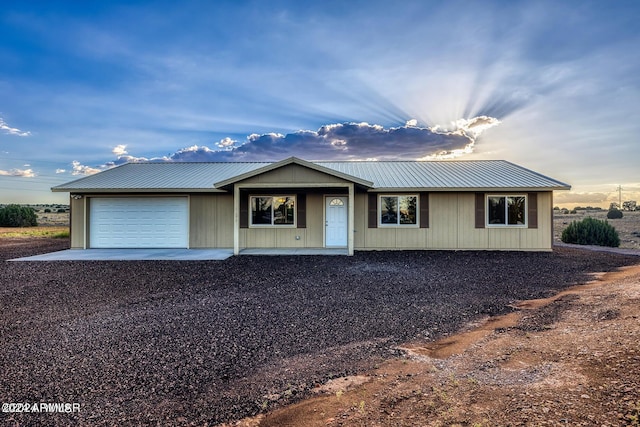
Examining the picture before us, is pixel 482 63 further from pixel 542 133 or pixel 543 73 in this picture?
pixel 542 133

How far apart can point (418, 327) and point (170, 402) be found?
3.43m

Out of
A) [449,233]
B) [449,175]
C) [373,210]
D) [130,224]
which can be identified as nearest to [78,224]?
[130,224]

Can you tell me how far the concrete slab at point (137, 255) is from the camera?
451 inches

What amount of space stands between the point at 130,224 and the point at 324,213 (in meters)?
8.38

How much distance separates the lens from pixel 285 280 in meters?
8.27

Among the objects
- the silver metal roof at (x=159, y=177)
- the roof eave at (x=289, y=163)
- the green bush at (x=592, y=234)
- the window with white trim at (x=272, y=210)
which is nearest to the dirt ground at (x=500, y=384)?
the roof eave at (x=289, y=163)

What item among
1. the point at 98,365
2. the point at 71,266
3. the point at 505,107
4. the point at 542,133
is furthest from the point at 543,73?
the point at 71,266

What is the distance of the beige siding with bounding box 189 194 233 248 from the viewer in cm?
1404

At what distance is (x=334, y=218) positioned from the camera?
1384cm

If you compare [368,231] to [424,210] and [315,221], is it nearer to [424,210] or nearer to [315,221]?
[315,221]

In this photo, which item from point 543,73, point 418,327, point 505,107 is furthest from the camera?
point 505,107

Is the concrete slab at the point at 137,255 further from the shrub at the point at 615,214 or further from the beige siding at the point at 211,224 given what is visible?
the shrub at the point at 615,214

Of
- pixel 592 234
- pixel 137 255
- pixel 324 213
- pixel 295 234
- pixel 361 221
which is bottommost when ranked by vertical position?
pixel 137 255

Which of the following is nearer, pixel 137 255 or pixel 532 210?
pixel 137 255
